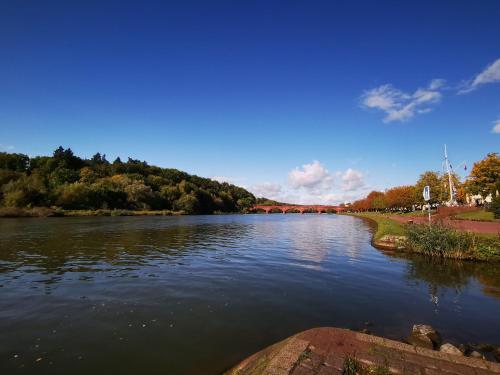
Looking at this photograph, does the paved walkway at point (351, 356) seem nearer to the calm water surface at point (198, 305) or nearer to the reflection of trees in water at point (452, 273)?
the calm water surface at point (198, 305)

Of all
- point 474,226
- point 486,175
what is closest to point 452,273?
point 474,226

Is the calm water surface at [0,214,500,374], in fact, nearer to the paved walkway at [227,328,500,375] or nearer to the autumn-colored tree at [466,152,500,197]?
the paved walkway at [227,328,500,375]

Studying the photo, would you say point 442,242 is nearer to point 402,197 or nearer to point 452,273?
point 452,273

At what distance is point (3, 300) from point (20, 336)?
170 inches

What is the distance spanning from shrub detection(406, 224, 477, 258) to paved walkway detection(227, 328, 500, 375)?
18.8m

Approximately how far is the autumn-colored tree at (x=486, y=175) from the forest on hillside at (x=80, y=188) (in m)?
95.3

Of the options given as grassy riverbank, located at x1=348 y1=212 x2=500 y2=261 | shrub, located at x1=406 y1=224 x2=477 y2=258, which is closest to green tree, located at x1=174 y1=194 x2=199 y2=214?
grassy riverbank, located at x1=348 y1=212 x2=500 y2=261

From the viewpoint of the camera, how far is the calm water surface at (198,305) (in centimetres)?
816

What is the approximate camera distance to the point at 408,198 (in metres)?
93.4

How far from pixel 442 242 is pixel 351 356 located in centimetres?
2040

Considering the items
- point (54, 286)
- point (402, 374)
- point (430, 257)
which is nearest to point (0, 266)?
point (54, 286)

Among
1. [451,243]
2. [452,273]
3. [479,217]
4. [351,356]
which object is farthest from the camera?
[479,217]

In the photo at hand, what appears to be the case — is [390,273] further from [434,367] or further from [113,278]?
[113,278]

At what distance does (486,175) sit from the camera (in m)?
63.1
